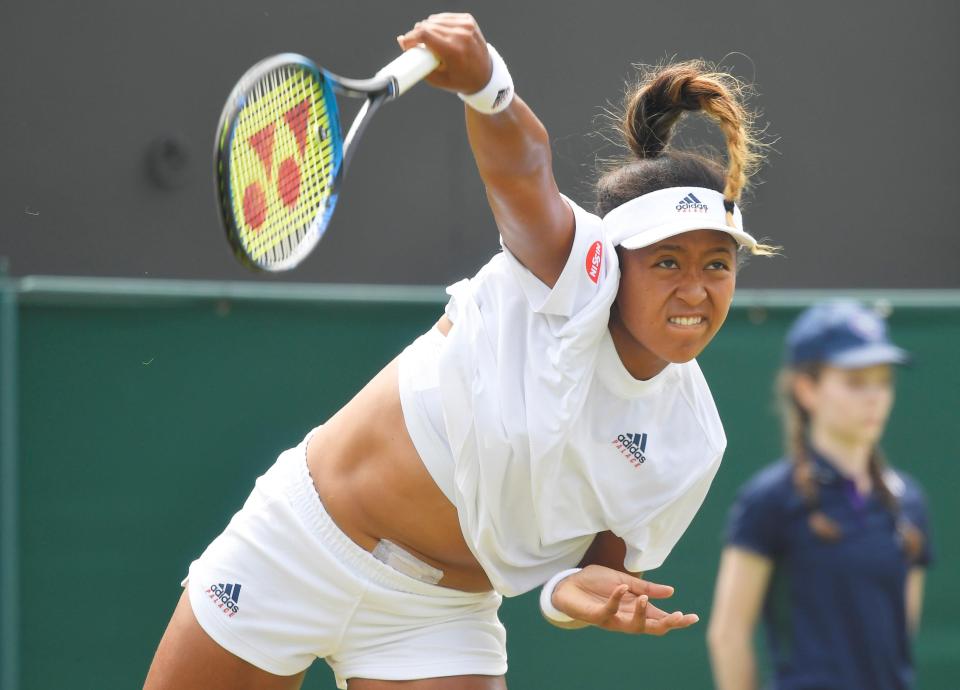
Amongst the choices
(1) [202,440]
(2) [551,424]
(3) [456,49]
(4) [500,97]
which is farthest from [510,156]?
(1) [202,440]

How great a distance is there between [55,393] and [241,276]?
1.01 m

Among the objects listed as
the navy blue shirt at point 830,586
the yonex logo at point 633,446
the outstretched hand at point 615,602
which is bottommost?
the outstretched hand at point 615,602

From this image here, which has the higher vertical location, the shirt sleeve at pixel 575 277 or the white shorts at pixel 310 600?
the shirt sleeve at pixel 575 277

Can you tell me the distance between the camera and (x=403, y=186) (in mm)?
5305

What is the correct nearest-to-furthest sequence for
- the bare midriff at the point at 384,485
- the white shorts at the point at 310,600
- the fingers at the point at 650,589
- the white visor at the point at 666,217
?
the fingers at the point at 650,589 → the white visor at the point at 666,217 → the bare midriff at the point at 384,485 → the white shorts at the point at 310,600

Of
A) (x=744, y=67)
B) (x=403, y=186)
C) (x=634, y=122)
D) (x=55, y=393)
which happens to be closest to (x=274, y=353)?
(x=55, y=393)

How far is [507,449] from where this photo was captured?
2.87 meters

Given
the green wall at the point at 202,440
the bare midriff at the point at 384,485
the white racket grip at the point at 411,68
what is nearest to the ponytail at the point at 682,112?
the bare midriff at the point at 384,485

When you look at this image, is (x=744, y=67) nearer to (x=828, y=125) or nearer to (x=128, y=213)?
(x=828, y=125)

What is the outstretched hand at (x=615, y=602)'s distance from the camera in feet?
8.95

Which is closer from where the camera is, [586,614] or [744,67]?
[586,614]

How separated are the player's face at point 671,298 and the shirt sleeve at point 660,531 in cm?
28

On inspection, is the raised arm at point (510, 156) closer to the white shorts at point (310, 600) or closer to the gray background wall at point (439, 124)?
the white shorts at point (310, 600)

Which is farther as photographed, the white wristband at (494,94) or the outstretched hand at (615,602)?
the outstretched hand at (615,602)
